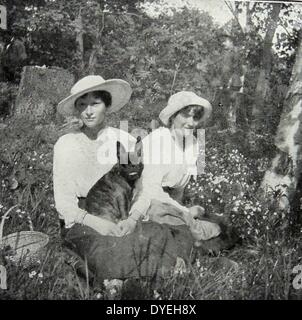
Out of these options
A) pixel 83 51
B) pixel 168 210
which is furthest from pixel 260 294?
pixel 83 51

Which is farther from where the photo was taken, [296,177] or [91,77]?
[296,177]

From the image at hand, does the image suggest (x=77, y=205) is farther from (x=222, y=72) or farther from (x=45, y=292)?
(x=222, y=72)

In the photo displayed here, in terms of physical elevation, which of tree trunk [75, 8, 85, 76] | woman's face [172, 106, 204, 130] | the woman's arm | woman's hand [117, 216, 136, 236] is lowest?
woman's hand [117, 216, 136, 236]

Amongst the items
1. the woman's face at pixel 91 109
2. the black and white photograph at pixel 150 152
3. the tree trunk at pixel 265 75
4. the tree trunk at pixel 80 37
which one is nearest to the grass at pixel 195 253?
the black and white photograph at pixel 150 152

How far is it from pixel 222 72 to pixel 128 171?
884mm

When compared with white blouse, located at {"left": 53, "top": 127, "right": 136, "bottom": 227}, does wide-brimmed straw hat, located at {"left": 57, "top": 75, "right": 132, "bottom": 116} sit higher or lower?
higher

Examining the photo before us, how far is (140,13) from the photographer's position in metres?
3.39

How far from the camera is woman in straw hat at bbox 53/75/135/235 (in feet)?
10.7

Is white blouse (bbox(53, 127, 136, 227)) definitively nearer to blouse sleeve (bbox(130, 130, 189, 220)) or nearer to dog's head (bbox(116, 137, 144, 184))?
dog's head (bbox(116, 137, 144, 184))

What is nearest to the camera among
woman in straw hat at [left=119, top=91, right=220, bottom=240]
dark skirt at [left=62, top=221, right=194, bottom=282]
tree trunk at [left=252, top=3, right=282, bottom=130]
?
dark skirt at [left=62, top=221, right=194, bottom=282]

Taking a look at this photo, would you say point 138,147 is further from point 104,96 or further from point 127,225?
point 127,225

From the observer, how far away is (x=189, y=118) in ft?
11.0

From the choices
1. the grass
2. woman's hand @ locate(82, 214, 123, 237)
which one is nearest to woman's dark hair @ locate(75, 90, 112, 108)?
the grass

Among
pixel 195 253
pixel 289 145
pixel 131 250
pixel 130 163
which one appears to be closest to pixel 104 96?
pixel 130 163
